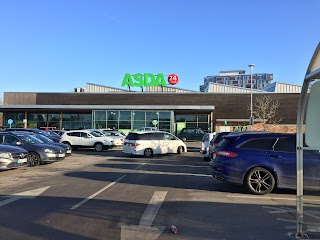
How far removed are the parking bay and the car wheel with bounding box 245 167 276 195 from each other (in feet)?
0.93

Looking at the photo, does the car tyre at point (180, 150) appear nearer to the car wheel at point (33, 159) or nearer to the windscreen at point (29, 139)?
the windscreen at point (29, 139)

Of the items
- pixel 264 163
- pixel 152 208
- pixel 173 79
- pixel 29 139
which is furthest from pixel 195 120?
pixel 152 208

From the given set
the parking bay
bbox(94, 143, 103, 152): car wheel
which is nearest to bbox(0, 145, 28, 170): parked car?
the parking bay

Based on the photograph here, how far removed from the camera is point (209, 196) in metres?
9.34

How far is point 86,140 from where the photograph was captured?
2769 cm

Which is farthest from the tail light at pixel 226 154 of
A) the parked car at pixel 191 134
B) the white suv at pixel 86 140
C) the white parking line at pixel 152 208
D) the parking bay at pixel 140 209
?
the parked car at pixel 191 134

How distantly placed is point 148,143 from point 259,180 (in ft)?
41.9

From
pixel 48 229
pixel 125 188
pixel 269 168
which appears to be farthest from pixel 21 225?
pixel 269 168

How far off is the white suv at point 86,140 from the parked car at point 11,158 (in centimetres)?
1329

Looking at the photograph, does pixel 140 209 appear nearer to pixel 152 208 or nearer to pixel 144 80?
pixel 152 208

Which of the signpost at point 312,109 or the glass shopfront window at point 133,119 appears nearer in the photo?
the signpost at point 312,109

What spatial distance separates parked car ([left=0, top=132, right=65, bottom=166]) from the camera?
53.9 feet

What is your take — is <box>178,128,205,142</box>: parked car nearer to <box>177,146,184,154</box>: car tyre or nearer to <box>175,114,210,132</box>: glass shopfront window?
<box>175,114,210,132</box>: glass shopfront window

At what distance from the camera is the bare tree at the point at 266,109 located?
51.8 m
